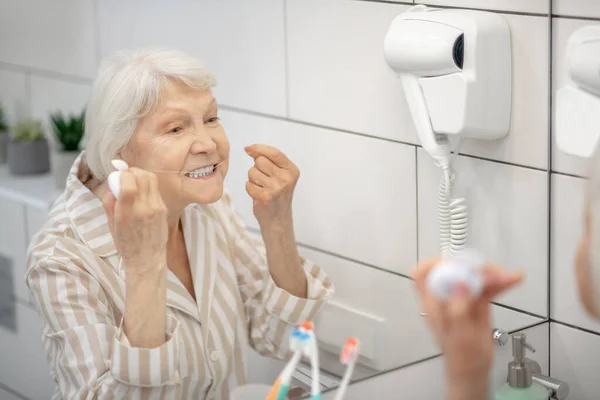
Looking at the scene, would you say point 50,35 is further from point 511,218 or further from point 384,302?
point 511,218

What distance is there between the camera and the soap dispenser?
4.06ft

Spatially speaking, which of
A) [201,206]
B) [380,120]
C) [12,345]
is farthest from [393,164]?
[12,345]

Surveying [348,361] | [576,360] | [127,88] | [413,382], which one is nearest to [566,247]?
Answer: [576,360]

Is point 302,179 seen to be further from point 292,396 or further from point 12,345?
point 12,345

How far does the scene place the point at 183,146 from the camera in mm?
1363

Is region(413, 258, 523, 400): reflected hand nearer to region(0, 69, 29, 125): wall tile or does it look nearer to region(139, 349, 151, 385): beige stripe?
region(139, 349, 151, 385): beige stripe

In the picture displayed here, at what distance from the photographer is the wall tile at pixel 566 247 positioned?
1272mm

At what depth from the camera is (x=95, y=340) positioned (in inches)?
51.8

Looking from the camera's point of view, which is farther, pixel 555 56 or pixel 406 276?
pixel 406 276

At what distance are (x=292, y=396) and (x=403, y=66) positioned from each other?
498mm

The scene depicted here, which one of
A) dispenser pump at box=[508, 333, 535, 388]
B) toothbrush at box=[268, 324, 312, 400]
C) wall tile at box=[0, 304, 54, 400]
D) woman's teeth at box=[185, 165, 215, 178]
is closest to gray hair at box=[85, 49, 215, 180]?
woman's teeth at box=[185, 165, 215, 178]

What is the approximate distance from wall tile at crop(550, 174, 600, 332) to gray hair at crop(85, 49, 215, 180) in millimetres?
530

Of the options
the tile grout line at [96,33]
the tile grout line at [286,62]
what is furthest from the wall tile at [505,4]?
the tile grout line at [96,33]

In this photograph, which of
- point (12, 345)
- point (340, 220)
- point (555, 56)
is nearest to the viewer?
point (555, 56)
